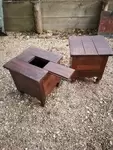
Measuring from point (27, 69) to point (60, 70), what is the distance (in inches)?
12.6

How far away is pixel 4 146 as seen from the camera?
1481mm

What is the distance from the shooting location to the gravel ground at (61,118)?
4.90 feet

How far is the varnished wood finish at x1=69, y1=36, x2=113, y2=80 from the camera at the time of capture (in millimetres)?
1680

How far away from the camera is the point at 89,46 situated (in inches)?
70.5

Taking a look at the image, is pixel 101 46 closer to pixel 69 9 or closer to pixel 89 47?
pixel 89 47

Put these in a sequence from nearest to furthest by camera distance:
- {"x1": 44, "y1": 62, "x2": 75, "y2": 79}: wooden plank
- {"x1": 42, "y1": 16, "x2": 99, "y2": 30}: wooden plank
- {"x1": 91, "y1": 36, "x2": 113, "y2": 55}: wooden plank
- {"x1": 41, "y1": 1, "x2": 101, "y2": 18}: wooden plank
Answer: {"x1": 44, "y1": 62, "x2": 75, "y2": 79}: wooden plank, {"x1": 91, "y1": 36, "x2": 113, "y2": 55}: wooden plank, {"x1": 41, "y1": 1, "x2": 101, "y2": 18}: wooden plank, {"x1": 42, "y1": 16, "x2": 99, "y2": 30}: wooden plank

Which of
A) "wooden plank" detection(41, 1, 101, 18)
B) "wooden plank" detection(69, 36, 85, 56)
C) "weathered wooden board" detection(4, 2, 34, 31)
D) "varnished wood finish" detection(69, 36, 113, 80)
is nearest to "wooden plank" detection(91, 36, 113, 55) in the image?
"varnished wood finish" detection(69, 36, 113, 80)

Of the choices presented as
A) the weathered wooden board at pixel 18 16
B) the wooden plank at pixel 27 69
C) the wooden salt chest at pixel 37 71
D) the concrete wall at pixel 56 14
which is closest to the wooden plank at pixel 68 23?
the concrete wall at pixel 56 14

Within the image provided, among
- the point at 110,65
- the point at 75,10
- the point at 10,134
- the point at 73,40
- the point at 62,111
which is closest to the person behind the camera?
the point at 10,134

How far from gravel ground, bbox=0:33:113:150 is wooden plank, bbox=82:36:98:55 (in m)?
0.49

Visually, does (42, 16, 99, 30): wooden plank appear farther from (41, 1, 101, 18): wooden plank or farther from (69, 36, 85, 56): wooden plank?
(69, 36, 85, 56): wooden plank

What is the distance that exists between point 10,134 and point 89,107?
2.83 feet

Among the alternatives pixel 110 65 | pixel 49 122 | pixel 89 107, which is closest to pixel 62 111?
pixel 49 122

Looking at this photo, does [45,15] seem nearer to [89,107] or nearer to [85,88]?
[85,88]
